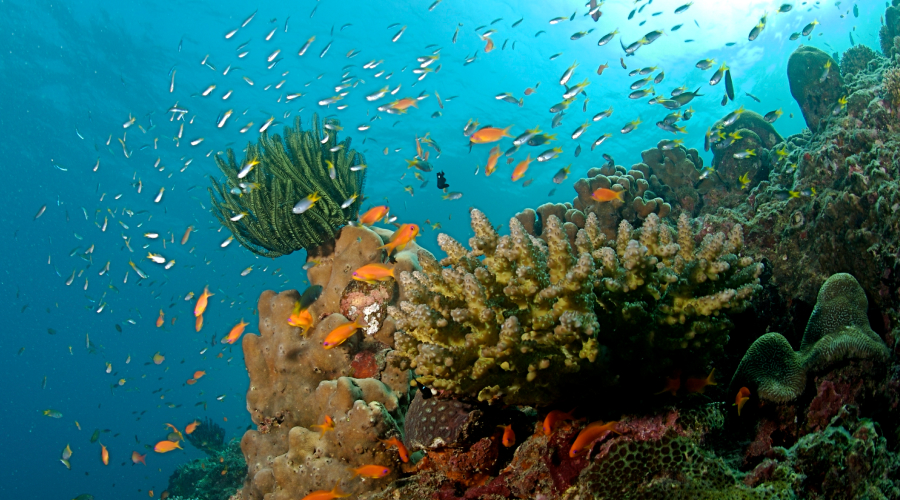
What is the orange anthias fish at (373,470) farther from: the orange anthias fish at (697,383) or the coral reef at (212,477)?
the coral reef at (212,477)

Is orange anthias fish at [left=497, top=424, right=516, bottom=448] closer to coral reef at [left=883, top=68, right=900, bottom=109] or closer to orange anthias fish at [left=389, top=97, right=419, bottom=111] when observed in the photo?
orange anthias fish at [left=389, top=97, right=419, bottom=111]

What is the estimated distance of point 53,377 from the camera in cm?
7619

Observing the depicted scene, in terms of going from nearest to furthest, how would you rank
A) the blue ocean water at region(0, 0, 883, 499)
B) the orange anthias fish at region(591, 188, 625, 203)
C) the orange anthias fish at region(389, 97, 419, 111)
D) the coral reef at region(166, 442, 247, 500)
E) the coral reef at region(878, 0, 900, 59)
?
the orange anthias fish at region(591, 188, 625, 203) < the orange anthias fish at region(389, 97, 419, 111) < the coral reef at region(878, 0, 900, 59) < the coral reef at region(166, 442, 247, 500) < the blue ocean water at region(0, 0, 883, 499)

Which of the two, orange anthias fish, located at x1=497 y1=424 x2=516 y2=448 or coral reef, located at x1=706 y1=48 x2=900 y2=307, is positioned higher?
orange anthias fish, located at x1=497 y1=424 x2=516 y2=448

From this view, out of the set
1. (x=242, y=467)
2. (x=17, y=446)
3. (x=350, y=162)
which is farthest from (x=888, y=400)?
(x=17, y=446)

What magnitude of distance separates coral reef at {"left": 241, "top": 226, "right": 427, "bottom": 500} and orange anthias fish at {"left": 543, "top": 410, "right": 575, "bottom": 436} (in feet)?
5.78

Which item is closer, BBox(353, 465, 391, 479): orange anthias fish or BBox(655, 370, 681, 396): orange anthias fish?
BBox(655, 370, 681, 396): orange anthias fish

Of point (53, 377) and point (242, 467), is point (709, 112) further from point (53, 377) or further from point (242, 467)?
point (53, 377)

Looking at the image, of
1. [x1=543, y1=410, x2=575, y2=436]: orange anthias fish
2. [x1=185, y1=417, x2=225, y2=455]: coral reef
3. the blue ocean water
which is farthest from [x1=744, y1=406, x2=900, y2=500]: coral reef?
[x1=185, y1=417, x2=225, y2=455]: coral reef

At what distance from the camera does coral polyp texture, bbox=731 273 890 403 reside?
2430mm

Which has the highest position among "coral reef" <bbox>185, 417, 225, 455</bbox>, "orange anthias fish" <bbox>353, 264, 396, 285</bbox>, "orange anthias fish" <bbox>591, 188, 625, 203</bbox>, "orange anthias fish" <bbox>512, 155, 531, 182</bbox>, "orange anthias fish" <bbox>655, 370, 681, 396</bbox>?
"orange anthias fish" <bbox>512, 155, 531, 182</bbox>

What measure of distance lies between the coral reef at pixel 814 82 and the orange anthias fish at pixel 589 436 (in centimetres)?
1216

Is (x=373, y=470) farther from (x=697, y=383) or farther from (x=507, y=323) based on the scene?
(x=697, y=383)

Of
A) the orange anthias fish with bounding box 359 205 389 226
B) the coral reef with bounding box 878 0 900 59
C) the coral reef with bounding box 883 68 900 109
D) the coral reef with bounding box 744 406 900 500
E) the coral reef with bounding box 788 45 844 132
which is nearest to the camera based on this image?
the coral reef with bounding box 744 406 900 500
